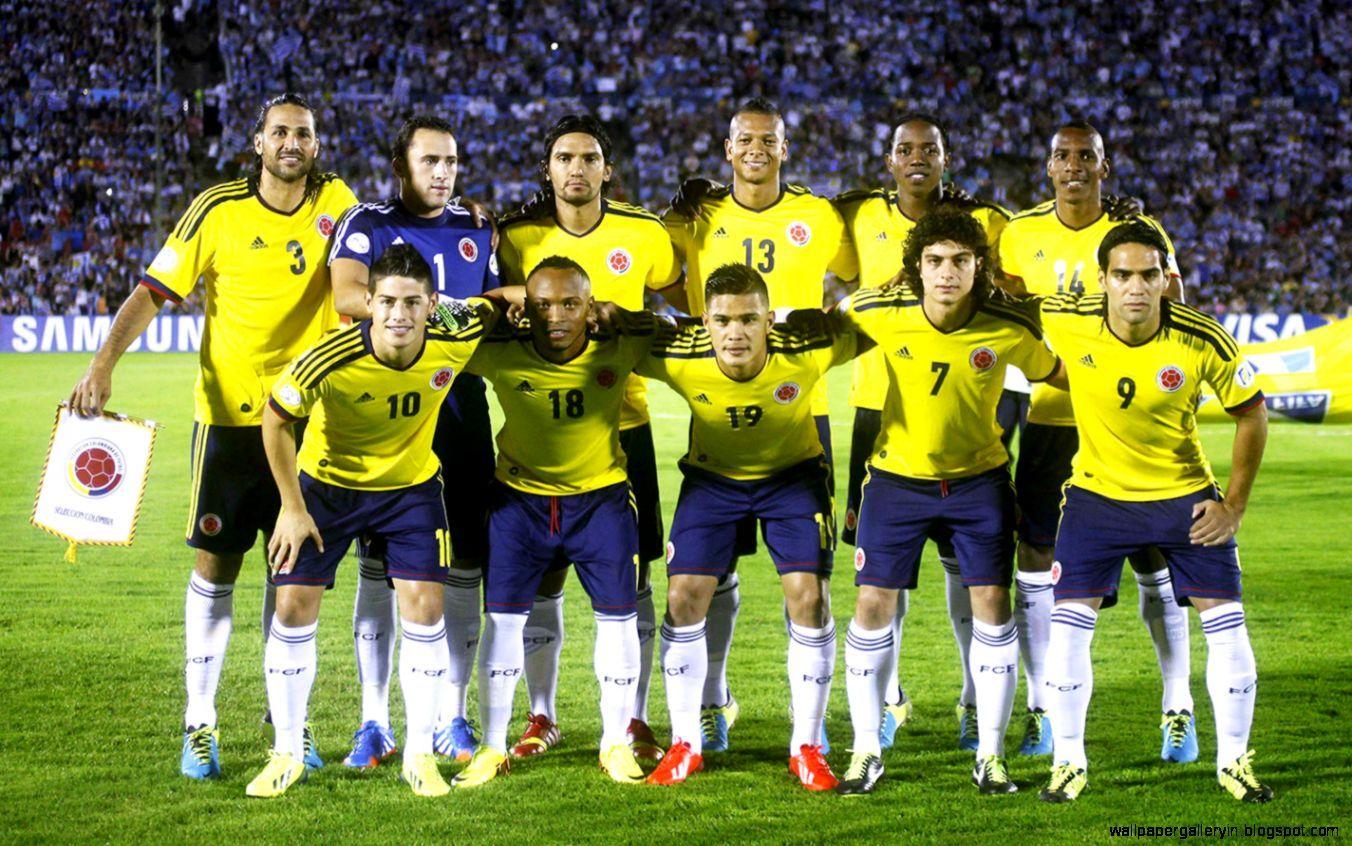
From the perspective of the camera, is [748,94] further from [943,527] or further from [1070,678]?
[1070,678]

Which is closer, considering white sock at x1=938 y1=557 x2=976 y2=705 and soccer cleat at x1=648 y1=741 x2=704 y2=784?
soccer cleat at x1=648 y1=741 x2=704 y2=784

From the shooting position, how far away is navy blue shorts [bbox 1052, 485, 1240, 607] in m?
4.66

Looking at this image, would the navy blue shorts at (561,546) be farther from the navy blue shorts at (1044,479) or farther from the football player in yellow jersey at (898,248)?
the navy blue shorts at (1044,479)

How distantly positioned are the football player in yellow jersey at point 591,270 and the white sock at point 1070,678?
1.48 meters

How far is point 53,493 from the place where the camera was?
5.24 metres

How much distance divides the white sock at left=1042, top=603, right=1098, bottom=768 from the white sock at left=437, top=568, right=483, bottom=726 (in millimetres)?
2098

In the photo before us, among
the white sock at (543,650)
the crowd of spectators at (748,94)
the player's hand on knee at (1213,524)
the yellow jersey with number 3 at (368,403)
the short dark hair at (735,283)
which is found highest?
the crowd of spectators at (748,94)

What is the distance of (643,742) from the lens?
17.3 feet

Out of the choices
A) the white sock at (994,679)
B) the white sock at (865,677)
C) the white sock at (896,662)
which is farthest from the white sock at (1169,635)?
the white sock at (865,677)

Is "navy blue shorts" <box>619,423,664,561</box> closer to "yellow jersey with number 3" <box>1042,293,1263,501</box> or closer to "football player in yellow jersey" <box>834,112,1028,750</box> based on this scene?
"football player in yellow jersey" <box>834,112,1028,750</box>

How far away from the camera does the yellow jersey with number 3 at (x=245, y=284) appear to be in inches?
206

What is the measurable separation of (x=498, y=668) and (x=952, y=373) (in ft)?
6.06

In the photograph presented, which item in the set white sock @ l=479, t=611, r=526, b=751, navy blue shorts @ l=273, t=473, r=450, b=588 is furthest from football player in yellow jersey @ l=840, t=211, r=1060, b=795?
navy blue shorts @ l=273, t=473, r=450, b=588

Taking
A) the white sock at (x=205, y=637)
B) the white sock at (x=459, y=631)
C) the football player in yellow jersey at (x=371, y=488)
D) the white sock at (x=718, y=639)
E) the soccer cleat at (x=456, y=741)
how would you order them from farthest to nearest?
1. the white sock at (x=718, y=639)
2. the white sock at (x=459, y=631)
3. the soccer cleat at (x=456, y=741)
4. the white sock at (x=205, y=637)
5. the football player in yellow jersey at (x=371, y=488)
